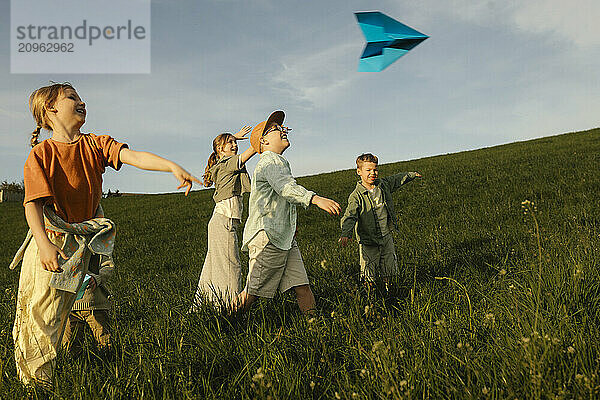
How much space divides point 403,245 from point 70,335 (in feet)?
18.0

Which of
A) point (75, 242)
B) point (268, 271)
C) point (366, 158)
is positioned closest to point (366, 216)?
point (366, 158)

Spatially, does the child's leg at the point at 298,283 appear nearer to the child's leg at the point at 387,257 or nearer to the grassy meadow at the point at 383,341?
the grassy meadow at the point at 383,341

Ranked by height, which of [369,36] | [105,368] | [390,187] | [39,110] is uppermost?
[369,36]

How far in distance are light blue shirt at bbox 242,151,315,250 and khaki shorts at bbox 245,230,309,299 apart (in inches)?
2.9

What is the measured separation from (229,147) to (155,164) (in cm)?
258

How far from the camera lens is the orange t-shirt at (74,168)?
116 inches

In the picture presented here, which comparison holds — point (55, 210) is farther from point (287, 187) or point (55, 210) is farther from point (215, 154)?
point (215, 154)

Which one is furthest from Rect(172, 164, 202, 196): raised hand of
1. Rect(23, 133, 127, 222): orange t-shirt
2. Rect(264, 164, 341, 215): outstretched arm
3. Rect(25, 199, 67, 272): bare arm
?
Rect(264, 164, 341, 215): outstretched arm

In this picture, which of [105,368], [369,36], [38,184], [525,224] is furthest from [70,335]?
[525,224]

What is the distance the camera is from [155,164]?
2795 mm

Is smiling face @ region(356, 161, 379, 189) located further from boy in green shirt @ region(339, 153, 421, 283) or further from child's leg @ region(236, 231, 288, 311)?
child's leg @ region(236, 231, 288, 311)

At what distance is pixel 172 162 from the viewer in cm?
271

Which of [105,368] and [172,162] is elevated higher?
[172,162]

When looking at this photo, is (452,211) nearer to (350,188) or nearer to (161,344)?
(350,188)
